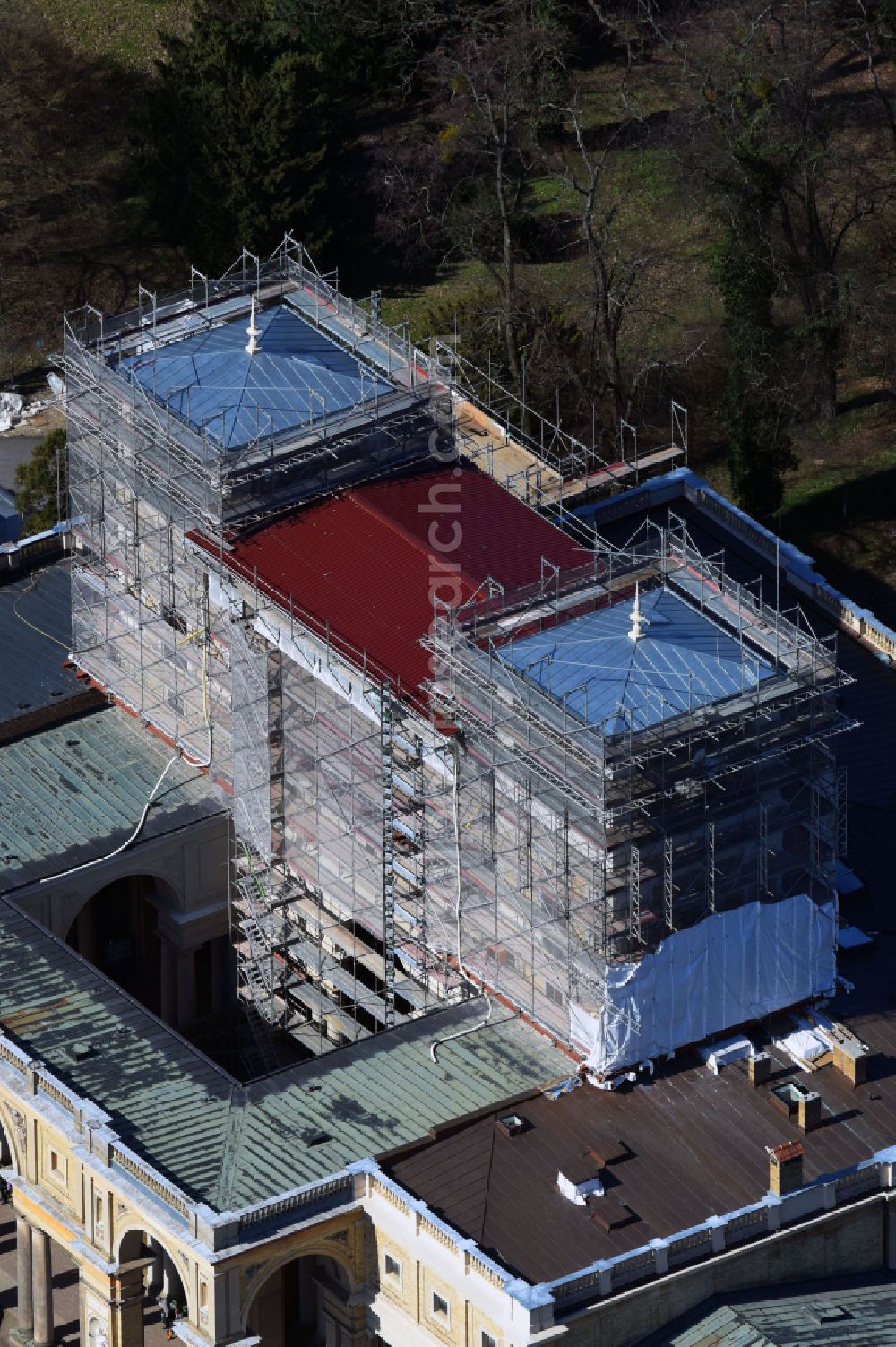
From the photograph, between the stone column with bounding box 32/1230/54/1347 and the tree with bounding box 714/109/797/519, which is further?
the tree with bounding box 714/109/797/519

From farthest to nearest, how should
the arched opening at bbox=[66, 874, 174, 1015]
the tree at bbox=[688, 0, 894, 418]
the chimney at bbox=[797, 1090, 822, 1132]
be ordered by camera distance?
the tree at bbox=[688, 0, 894, 418] → the arched opening at bbox=[66, 874, 174, 1015] → the chimney at bbox=[797, 1090, 822, 1132]

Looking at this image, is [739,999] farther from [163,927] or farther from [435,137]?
[435,137]

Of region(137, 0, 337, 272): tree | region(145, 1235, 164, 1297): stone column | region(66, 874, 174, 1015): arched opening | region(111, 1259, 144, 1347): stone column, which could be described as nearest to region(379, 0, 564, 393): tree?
region(137, 0, 337, 272): tree

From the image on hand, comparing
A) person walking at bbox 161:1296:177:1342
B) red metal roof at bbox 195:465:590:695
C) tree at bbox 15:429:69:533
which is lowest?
person walking at bbox 161:1296:177:1342

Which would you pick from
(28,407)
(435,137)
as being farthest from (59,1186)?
(435,137)

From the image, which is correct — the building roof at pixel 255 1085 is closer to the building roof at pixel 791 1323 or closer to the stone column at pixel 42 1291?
the stone column at pixel 42 1291

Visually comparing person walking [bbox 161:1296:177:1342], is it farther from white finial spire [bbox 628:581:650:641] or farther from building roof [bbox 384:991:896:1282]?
white finial spire [bbox 628:581:650:641]
